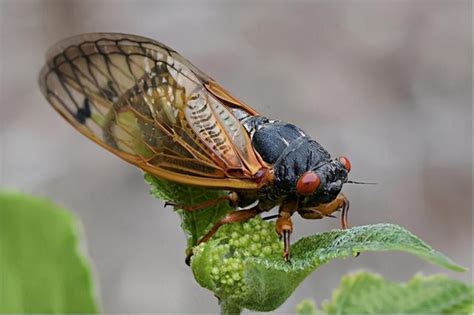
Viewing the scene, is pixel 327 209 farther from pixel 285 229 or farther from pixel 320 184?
pixel 285 229

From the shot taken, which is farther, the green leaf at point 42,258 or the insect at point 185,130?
the insect at point 185,130

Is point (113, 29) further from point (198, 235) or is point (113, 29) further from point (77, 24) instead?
point (198, 235)

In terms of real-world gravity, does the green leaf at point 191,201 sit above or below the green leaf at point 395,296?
above

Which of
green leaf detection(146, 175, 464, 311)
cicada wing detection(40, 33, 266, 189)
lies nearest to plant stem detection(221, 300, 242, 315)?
green leaf detection(146, 175, 464, 311)

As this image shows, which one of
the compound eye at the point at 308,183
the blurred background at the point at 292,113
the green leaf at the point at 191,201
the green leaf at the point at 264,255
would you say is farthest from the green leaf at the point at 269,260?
the blurred background at the point at 292,113

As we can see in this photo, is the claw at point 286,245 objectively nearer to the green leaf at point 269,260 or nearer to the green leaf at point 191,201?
the green leaf at point 269,260

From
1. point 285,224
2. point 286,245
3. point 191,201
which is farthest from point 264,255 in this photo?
point 191,201

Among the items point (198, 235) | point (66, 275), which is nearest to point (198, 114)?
point (198, 235)
